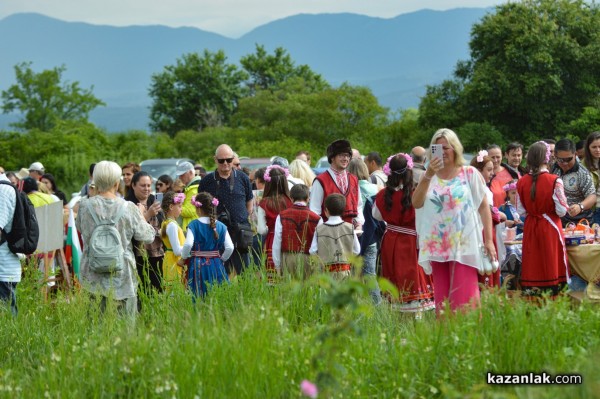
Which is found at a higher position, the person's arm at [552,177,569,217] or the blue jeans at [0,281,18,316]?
the person's arm at [552,177,569,217]

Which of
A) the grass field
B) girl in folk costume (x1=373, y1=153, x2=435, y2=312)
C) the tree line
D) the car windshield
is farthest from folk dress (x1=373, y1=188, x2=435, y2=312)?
the tree line

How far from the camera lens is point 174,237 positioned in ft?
29.5

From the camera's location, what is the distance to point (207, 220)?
27.8 feet

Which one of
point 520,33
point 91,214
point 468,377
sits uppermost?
point 520,33

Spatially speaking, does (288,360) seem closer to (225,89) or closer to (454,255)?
(454,255)

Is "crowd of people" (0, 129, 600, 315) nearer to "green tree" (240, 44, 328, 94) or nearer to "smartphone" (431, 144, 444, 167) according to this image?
"smartphone" (431, 144, 444, 167)

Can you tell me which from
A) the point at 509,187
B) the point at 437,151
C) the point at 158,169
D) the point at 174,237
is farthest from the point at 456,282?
the point at 158,169

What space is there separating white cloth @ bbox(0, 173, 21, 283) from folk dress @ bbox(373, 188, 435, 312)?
11.1 ft

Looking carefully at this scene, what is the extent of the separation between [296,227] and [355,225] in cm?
121

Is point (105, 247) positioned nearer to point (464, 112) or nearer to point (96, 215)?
point (96, 215)

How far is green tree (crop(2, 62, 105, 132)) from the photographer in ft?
322

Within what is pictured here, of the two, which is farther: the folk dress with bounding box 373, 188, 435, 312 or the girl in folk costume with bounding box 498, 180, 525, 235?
the girl in folk costume with bounding box 498, 180, 525, 235

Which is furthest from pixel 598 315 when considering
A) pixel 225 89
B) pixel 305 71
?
pixel 305 71

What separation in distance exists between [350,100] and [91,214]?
150ft
